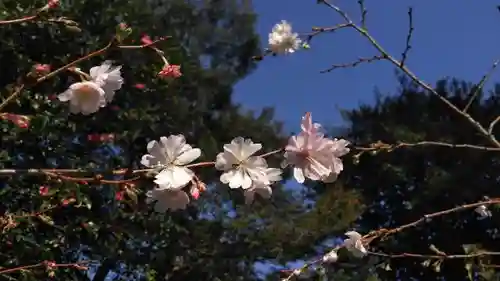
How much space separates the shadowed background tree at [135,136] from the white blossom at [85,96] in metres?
1.83

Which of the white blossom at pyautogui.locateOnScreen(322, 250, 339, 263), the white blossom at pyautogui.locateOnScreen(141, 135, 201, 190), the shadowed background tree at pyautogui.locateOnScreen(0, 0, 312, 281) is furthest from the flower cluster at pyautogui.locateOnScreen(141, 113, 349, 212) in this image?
the shadowed background tree at pyautogui.locateOnScreen(0, 0, 312, 281)

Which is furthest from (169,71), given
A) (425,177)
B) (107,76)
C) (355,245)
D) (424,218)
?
(425,177)

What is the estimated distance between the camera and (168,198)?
38.2 inches

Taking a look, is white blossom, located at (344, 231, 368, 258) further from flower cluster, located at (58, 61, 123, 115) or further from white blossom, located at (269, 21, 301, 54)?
flower cluster, located at (58, 61, 123, 115)

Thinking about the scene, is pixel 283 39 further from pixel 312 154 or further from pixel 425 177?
pixel 425 177

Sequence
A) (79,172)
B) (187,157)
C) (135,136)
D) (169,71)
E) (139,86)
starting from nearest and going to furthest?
1. (79,172)
2. (187,157)
3. (169,71)
4. (139,86)
5. (135,136)

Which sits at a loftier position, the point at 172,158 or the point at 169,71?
the point at 169,71

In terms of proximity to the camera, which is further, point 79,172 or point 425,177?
point 425,177

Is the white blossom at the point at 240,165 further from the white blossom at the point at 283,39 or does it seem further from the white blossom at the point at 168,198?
the white blossom at the point at 283,39

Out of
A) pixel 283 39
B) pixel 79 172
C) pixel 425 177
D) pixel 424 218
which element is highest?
pixel 425 177

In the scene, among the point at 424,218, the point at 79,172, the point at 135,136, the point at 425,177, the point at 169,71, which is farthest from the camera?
the point at 425,177

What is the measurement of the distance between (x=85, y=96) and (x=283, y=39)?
1.06 m

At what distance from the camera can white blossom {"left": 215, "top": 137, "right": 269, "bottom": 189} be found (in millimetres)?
998

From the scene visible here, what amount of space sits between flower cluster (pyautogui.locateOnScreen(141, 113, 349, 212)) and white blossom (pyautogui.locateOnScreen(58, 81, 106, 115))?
0.10m
